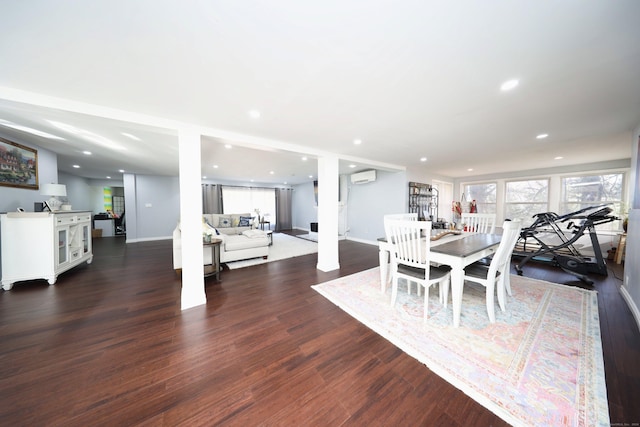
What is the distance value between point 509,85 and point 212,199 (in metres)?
8.26

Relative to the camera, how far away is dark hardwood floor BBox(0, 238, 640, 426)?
116 cm

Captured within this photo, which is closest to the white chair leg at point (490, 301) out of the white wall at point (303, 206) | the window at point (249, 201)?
the white wall at point (303, 206)

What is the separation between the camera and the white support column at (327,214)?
3705 millimetres

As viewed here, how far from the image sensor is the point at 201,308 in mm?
2338

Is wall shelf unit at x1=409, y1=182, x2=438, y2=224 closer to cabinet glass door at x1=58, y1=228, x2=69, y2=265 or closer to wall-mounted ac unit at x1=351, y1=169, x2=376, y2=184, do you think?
wall-mounted ac unit at x1=351, y1=169, x2=376, y2=184

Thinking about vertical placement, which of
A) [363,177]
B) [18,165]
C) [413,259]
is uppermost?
[363,177]

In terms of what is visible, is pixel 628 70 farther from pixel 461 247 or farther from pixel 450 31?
pixel 461 247

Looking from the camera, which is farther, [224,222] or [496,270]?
[224,222]

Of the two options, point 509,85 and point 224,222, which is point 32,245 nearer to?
point 224,222

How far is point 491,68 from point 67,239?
595 cm

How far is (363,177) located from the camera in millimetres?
5770

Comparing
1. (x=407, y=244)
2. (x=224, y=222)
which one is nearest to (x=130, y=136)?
(x=224, y=222)

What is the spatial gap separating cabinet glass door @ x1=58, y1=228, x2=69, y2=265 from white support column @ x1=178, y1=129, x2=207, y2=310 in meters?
2.51

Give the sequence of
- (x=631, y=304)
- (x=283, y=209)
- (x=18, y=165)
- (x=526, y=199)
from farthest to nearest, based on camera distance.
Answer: (x=283, y=209) < (x=526, y=199) < (x=18, y=165) < (x=631, y=304)
